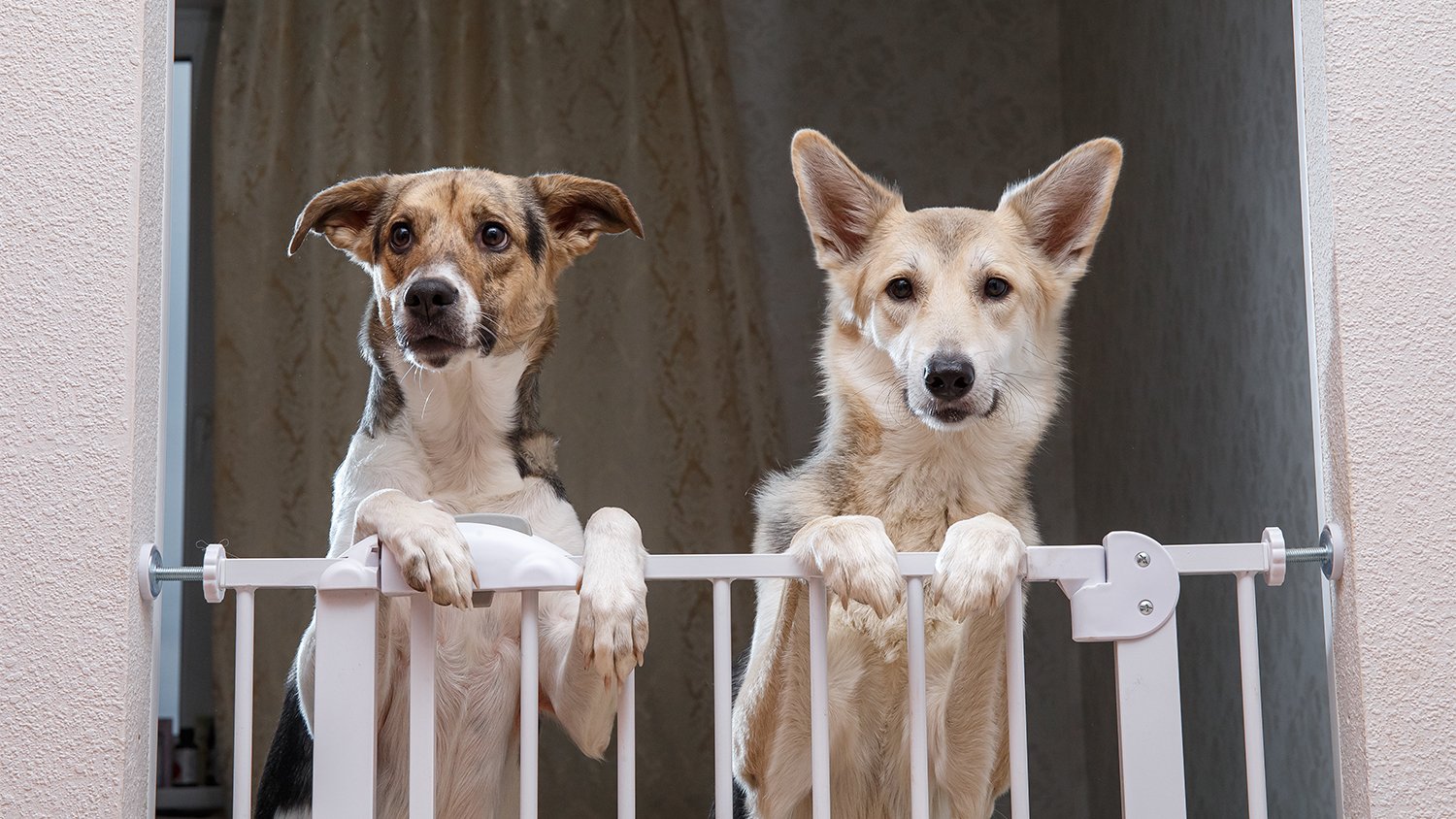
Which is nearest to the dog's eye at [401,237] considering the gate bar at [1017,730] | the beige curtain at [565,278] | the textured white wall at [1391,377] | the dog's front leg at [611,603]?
the dog's front leg at [611,603]

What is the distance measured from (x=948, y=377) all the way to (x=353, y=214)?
3.66 ft

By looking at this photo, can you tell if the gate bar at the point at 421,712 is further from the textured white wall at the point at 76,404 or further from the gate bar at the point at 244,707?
the textured white wall at the point at 76,404

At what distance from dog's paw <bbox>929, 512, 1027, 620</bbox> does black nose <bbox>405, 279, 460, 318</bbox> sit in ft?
3.05

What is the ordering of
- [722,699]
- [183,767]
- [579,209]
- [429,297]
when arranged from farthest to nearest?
[183,767] < [579,209] < [429,297] < [722,699]

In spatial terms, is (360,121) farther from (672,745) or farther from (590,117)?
(672,745)

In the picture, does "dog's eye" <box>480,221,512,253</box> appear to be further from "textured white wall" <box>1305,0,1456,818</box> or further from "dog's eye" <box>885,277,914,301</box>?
"textured white wall" <box>1305,0,1456,818</box>

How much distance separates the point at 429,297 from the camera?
6.31 ft

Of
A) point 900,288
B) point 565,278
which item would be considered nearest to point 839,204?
point 900,288

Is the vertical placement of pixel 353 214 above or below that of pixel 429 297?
above

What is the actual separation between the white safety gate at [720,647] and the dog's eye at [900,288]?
0.73 meters

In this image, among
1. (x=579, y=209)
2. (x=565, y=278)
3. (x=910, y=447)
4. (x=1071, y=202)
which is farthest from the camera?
(x=565, y=278)

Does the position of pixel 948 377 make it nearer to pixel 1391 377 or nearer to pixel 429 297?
pixel 1391 377

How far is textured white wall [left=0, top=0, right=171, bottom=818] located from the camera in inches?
52.7

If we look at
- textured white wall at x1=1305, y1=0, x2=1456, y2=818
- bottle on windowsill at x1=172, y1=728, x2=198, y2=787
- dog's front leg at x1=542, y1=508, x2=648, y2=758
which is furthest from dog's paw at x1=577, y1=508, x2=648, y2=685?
bottle on windowsill at x1=172, y1=728, x2=198, y2=787
